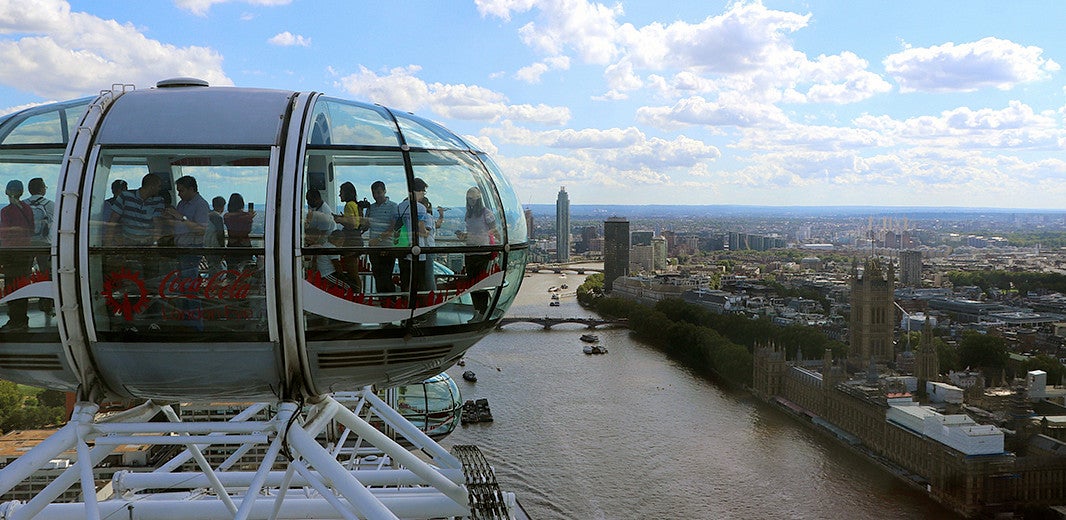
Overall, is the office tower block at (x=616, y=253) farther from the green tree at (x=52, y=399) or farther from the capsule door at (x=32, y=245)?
the capsule door at (x=32, y=245)

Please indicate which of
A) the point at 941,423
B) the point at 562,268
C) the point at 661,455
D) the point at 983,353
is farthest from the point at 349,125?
the point at 562,268

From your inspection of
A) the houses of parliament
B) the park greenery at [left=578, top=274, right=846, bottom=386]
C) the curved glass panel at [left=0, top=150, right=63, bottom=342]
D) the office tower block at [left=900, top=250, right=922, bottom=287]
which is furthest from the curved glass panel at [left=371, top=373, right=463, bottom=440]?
the office tower block at [left=900, top=250, right=922, bottom=287]

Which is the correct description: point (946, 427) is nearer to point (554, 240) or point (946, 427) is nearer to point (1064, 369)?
point (1064, 369)

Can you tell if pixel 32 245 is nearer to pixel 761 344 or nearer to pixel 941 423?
pixel 941 423

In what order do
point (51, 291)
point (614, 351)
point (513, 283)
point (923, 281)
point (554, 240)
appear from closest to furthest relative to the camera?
point (51, 291) < point (513, 283) < point (614, 351) < point (923, 281) < point (554, 240)

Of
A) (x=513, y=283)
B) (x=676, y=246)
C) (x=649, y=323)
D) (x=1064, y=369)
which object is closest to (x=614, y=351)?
(x=649, y=323)

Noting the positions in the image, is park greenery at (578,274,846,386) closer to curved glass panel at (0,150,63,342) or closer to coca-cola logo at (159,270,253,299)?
coca-cola logo at (159,270,253,299)
